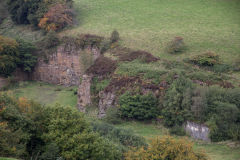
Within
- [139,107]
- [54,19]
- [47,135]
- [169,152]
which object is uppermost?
[54,19]

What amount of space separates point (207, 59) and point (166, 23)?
15.6m

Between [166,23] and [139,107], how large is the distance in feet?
68.5

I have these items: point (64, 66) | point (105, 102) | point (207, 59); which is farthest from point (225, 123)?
point (64, 66)

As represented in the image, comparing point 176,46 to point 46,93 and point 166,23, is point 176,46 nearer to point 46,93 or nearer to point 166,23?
point 166,23

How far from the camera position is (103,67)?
40844mm

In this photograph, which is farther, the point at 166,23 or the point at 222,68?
the point at 166,23

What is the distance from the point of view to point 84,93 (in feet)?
133

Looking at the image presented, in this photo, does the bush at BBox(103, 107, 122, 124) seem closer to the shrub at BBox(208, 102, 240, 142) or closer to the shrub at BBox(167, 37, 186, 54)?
the shrub at BBox(208, 102, 240, 142)

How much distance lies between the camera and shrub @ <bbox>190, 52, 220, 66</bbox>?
35.6m

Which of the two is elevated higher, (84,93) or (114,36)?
(114,36)

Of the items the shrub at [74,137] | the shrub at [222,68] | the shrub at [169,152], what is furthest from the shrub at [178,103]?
the shrub at [169,152]

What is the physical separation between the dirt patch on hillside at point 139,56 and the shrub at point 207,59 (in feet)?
17.6

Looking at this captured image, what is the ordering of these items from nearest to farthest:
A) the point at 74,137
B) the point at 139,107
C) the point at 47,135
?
the point at 74,137 → the point at 47,135 → the point at 139,107

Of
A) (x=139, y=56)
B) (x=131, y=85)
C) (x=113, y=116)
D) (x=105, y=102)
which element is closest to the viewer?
(x=113, y=116)
